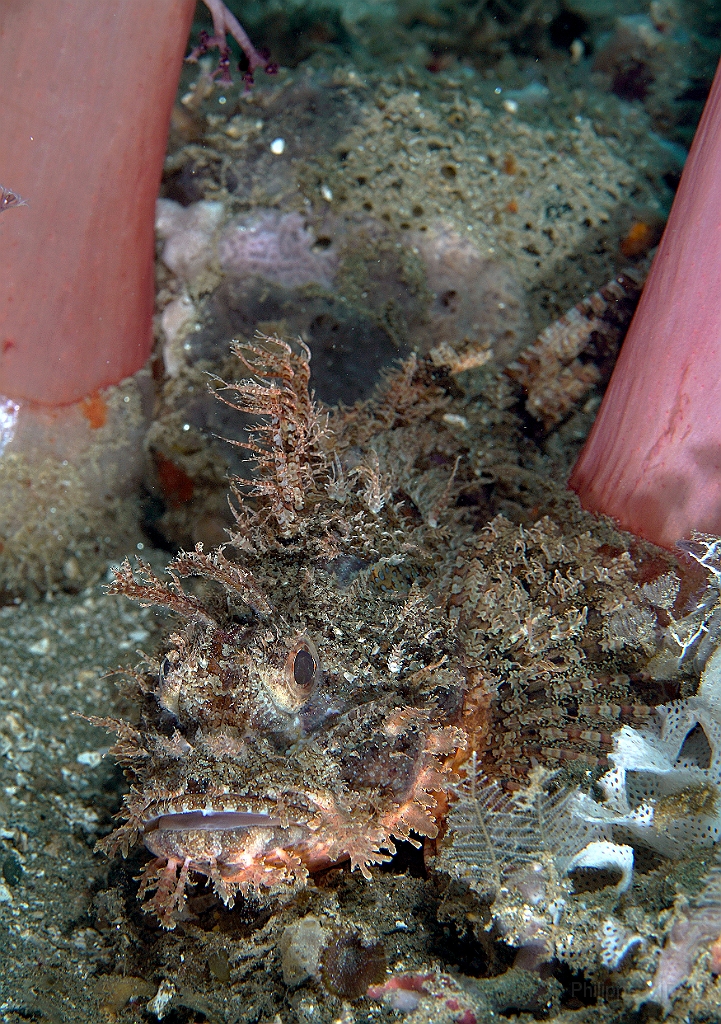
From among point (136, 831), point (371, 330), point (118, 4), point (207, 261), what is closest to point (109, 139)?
point (118, 4)

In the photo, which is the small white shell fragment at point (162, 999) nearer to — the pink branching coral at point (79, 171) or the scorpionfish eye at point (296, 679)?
the scorpionfish eye at point (296, 679)

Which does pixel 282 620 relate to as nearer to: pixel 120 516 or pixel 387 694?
pixel 387 694

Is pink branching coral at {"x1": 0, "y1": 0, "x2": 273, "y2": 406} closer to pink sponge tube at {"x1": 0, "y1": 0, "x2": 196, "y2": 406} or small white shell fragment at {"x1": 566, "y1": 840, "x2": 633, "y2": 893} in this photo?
pink sponge tube at {"x1": 0, "y1": 0, "x2": 196, "y2": 406}

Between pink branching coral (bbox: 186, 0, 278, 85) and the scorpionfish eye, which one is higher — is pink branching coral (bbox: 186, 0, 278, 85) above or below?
above

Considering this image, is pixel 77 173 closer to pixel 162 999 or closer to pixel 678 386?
pixel 678 386

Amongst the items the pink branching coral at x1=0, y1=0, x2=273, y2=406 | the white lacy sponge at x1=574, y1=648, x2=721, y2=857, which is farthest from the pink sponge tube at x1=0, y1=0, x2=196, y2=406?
the white lacy sponge at x1=574, y1=648, x2=721, y2=857

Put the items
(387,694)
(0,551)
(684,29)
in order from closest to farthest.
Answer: (387,694) → (0,551) → (684,29)

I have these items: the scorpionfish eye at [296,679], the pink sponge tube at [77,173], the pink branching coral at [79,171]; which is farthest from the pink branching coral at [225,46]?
the scorpionfish eye at [296,679]
